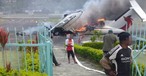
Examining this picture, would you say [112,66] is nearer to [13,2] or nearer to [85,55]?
[85,55]

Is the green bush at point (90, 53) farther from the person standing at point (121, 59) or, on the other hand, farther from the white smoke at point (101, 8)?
the white smoke at point (101, 8)

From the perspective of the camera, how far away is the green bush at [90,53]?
12.1 metres

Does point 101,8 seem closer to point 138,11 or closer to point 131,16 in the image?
point 131,16

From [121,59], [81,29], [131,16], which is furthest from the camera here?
[131,16]

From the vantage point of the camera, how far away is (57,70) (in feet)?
36.0

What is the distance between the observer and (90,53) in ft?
43.7

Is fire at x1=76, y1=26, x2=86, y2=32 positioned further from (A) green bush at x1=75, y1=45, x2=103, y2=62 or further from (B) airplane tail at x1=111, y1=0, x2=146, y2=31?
(A) green bush at x1=75, y1=45, x2=103, y2=62

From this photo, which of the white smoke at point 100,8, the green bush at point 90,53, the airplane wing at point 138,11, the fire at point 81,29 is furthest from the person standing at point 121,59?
the white smoke at point 100,8

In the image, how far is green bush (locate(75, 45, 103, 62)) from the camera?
12064 millimetres

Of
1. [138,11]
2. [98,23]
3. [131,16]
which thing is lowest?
[98,23]

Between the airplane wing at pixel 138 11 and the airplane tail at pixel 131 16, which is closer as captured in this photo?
the airplane wing at pixel 138 11

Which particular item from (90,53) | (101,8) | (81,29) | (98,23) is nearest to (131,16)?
(98,23)

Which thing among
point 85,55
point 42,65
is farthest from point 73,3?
point 42,65

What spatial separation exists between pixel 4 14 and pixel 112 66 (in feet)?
183
